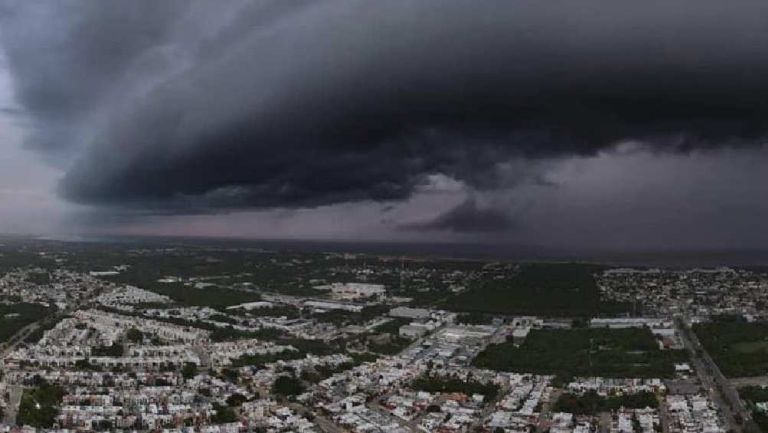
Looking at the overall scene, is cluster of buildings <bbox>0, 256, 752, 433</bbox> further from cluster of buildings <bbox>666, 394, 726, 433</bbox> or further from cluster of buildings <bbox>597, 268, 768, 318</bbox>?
cluster of buildings <bbox>597, 268, 768, 318</bbox>

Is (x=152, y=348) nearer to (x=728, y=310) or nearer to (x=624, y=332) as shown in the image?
(x=624, y=332)

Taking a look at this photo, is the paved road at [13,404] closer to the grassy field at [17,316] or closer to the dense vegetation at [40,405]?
the dense vegetation at [40,405]

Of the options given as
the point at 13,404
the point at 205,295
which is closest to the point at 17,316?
the point at 205,295

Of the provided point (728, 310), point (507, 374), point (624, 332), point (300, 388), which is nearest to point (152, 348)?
point (300, 388)

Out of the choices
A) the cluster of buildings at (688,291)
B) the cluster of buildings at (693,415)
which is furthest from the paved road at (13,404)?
the cluster of buildings at (688,291)

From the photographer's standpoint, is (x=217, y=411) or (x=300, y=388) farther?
(x=300, y=388)

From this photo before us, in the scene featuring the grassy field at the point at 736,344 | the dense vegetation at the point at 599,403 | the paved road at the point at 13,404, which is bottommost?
the paved road at the point at 13,404
